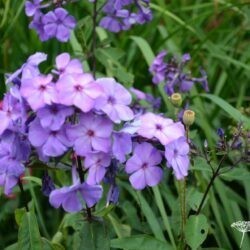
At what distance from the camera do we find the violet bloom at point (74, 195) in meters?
1.27

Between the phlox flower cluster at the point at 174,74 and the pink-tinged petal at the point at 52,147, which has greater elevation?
the pink-tinged petal at the point at 52,147

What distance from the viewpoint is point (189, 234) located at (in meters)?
1.48

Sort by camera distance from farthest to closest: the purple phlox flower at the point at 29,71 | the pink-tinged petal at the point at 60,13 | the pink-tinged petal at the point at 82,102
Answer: the pink-tinged petal at the point at 60,13 → the purple phlox flower at the point at 29,71 → the pink-tinged petal at the point at 82,102

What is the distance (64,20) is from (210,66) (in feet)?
3.53

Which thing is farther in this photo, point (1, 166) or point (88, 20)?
point (88, 20)

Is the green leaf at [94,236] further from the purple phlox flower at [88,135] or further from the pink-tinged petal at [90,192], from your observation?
the purple phlox flower at [88,135]

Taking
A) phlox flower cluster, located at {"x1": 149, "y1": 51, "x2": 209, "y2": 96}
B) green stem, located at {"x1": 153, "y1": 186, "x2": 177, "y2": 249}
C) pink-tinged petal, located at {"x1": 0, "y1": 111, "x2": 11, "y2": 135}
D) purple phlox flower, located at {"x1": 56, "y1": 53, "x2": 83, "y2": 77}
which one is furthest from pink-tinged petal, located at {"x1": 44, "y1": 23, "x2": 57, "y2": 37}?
pink-tinged petal, located at {"x1": 0, "y1": 111, "x2": 11, "y2": 135}

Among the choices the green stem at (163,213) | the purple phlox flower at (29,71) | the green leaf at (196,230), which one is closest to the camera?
the purple phlox flower at (29,71)

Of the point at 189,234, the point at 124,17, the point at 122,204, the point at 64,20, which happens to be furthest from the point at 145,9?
the point at 189,234

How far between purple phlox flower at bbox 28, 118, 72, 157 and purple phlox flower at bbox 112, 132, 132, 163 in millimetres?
91

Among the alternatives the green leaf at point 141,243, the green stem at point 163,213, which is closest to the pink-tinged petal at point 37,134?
the green leaf at point 141,243

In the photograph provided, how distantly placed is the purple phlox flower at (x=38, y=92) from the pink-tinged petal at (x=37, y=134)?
0.04m

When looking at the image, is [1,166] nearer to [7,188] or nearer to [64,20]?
[7,188]

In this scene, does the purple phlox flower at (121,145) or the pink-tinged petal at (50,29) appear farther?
the pink-tinged petal at (50,29)
